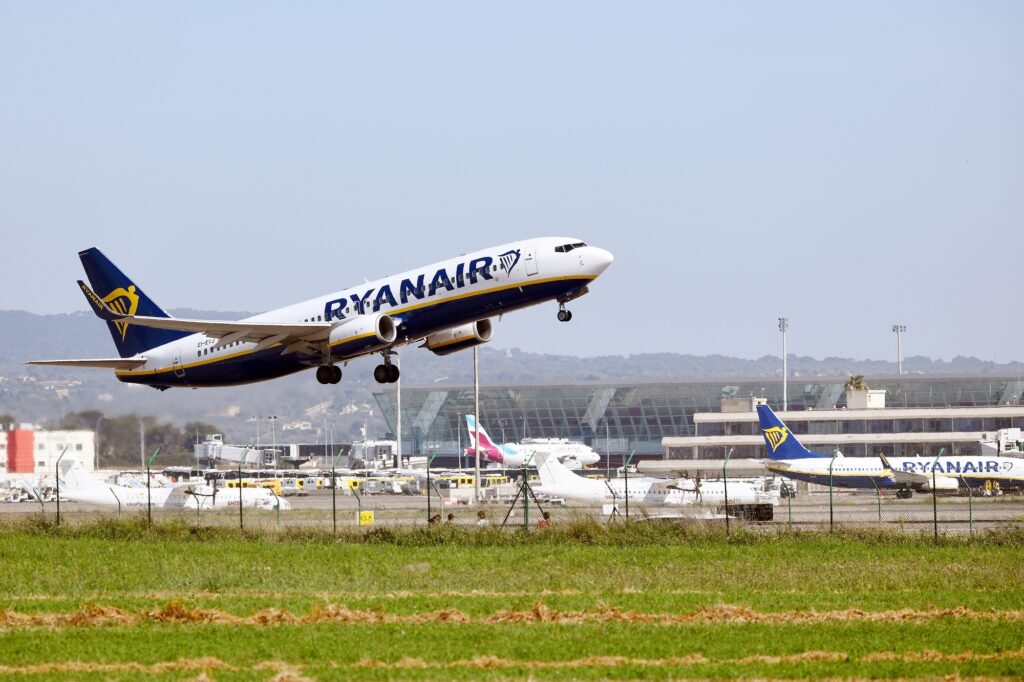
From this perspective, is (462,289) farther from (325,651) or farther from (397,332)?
(325,651)

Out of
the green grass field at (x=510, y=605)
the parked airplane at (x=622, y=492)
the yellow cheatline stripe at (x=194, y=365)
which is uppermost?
the yellow cheatline stripe at (x=194, y=365)

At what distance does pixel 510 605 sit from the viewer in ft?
88.3

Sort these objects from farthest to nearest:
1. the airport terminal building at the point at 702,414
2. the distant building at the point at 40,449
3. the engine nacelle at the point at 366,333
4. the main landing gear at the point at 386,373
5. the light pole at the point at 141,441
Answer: the airport terminal building at the point at 702,414 < the distant building at the point at 40,449 < the light pole at the point at 141,441 < the main landing gear at the point at 386,373 < the engine nacelle at the point at 366,333

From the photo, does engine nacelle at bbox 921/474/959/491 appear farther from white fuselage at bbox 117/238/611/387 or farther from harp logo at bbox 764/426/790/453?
white fuselage at bbox 117/238/611/387

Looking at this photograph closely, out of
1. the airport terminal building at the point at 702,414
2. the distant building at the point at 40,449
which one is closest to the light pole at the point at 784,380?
the airport terminal building at the point at 702,414

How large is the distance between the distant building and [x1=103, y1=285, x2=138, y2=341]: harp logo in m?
28.8

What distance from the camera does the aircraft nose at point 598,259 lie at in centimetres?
4331

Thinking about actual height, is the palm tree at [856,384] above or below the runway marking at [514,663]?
above

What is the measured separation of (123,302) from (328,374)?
1229cm

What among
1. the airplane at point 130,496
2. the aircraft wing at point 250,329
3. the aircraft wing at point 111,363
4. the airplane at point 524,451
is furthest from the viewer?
the airplane at point 524,451

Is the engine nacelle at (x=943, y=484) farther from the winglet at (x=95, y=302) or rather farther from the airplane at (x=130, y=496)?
the winglet at (x=95, y=302)

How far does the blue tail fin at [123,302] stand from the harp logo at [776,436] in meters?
41.5

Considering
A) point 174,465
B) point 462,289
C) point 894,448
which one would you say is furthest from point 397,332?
point 894,448

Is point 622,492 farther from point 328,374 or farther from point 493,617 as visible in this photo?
point 493,617
